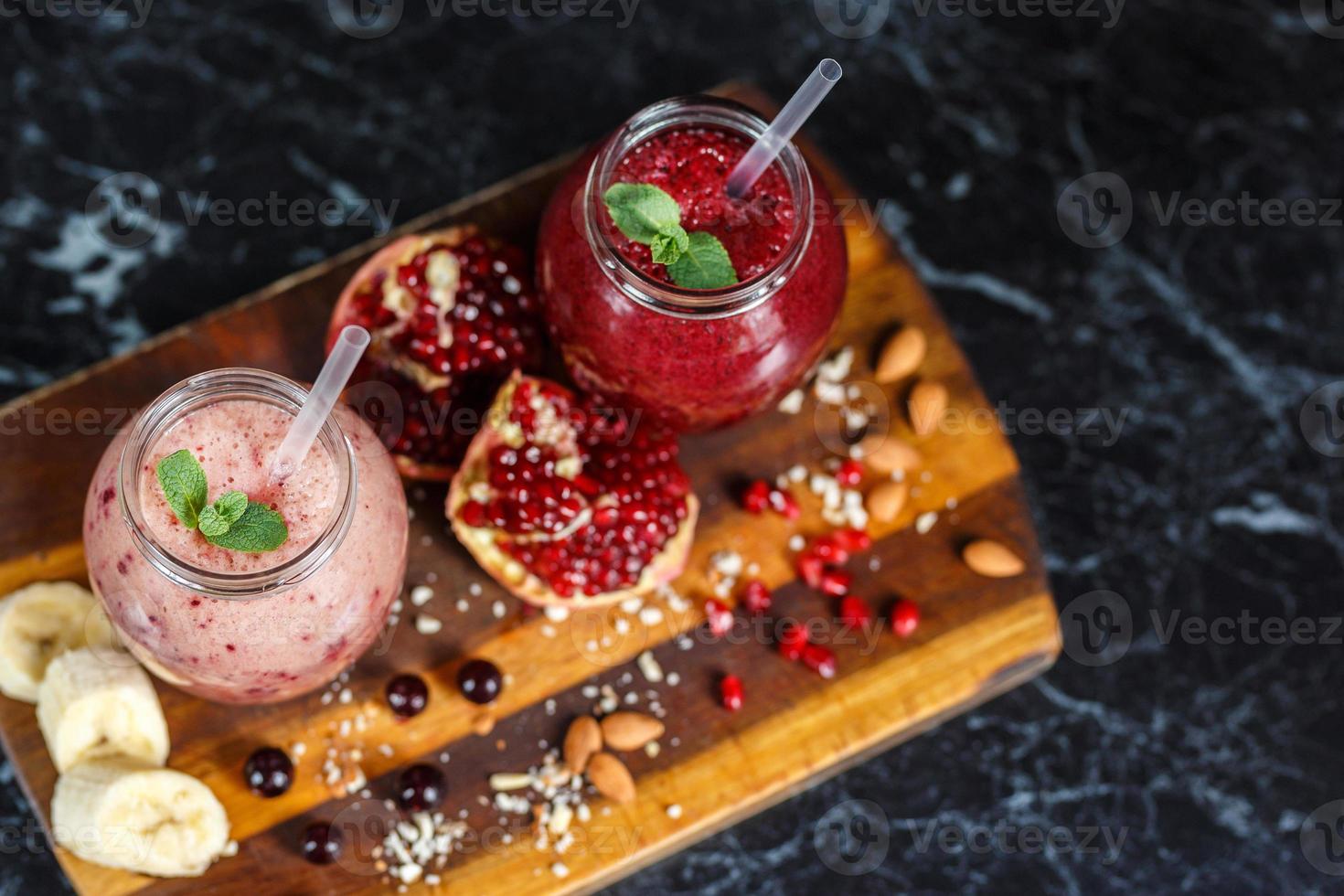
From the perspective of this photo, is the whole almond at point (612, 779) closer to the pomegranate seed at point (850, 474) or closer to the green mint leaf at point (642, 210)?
the pomegranate seed at point (850, 474)

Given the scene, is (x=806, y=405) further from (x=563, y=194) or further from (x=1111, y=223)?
(x=1111, y=223)

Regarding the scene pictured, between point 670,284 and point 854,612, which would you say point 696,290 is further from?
point 854,612

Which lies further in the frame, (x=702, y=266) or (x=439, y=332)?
(x=439, y=332)

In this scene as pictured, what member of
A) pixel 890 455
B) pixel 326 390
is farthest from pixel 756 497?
pixel 326 390

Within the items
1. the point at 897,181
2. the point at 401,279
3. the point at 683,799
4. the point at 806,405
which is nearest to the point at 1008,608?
the point at 806,405

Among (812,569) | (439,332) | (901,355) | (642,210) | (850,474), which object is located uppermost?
(642,210)

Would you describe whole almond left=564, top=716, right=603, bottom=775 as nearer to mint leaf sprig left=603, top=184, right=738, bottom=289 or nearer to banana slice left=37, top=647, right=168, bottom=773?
banana slice left=37, top=647, right=168, bottom=773
